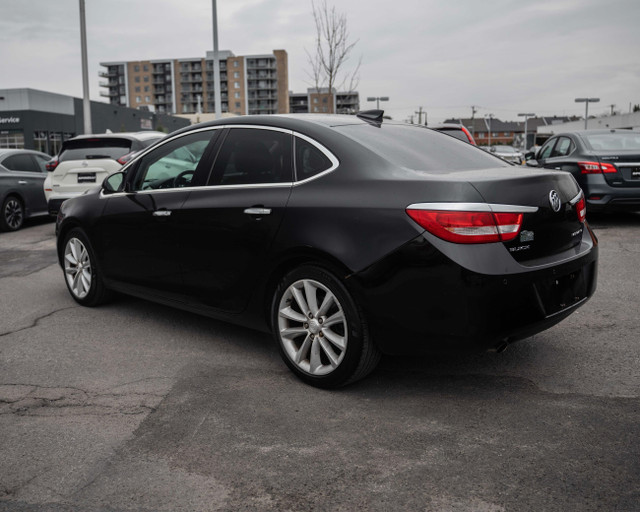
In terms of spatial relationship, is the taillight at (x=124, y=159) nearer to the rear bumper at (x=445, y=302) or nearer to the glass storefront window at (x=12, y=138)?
the rear bumper at (x=445, y=302)

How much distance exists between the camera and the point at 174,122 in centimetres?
8519

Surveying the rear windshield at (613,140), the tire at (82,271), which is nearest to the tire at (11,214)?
the tire at (82,271)

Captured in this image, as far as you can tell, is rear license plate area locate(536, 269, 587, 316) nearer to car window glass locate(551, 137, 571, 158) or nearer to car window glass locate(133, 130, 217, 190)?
car window glass locate(133, 130, 217, 190)

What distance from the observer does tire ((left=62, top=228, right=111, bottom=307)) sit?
5.49m

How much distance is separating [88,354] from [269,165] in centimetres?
183

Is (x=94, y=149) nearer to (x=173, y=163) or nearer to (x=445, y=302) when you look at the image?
(x=173, y=163)

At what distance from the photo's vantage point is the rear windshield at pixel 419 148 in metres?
3.74

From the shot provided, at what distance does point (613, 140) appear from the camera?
10453 millimetres

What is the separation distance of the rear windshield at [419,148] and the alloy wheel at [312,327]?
2.83 ft

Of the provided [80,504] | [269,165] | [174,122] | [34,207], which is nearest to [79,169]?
[34,207]

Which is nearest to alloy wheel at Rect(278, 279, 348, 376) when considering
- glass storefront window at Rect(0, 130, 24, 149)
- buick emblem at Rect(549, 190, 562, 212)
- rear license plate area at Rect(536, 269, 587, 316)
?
rear license plate area at Rect(536, 269, 587, 316)

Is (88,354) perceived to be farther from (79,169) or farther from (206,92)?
(206,92)

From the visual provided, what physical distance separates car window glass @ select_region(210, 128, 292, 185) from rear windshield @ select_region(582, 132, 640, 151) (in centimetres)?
770

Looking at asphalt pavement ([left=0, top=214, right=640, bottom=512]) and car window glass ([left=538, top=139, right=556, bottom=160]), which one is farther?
car window glass ([left=538, top=139, right=556, bottom=160])
